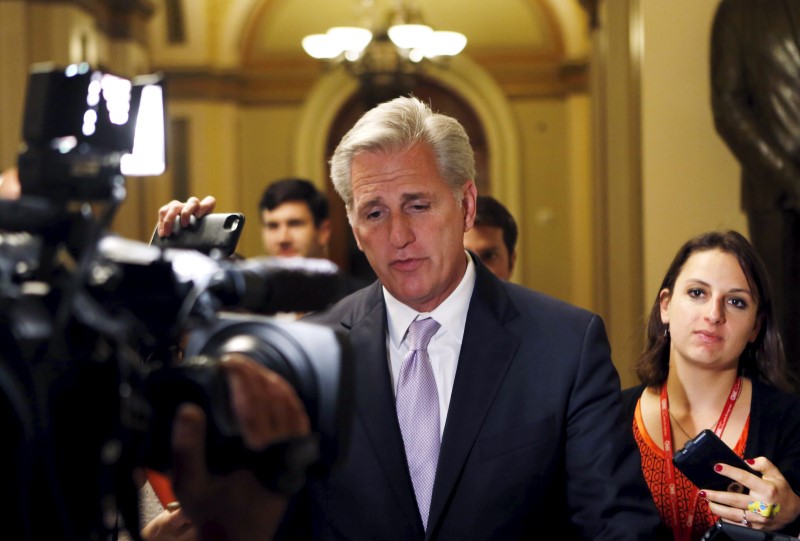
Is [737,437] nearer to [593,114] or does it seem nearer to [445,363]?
[445,363]

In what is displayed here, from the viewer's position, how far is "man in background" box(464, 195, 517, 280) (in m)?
3.63

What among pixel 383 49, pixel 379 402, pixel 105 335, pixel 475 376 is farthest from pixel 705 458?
pixel 383 49

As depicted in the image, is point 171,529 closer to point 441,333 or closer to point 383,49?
point 441,333

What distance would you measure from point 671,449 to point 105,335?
171cm

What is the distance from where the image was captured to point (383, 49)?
9.34 m

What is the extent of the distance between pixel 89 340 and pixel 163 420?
0.11 m

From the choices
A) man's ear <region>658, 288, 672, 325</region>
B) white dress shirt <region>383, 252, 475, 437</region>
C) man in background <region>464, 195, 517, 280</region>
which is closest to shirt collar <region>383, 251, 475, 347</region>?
white dress shirt <region>383, 252, 475, 437</region>

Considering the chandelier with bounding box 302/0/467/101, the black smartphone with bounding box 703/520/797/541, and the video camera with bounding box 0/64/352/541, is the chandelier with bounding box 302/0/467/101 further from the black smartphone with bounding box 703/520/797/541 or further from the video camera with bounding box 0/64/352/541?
the video camera with bounding box 0/64/352/541

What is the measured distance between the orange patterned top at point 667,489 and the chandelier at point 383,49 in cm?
655

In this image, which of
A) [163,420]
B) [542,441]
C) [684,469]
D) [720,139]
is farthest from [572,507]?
[720,139]

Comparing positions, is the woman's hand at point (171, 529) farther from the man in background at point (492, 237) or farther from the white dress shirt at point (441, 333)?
the man in background at point (492, 237)

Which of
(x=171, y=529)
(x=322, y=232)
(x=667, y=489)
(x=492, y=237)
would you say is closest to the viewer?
(x=171, y=529)

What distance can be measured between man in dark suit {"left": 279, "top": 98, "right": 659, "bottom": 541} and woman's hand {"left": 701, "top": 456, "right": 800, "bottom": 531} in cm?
35

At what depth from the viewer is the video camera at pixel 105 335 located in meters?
1.08
